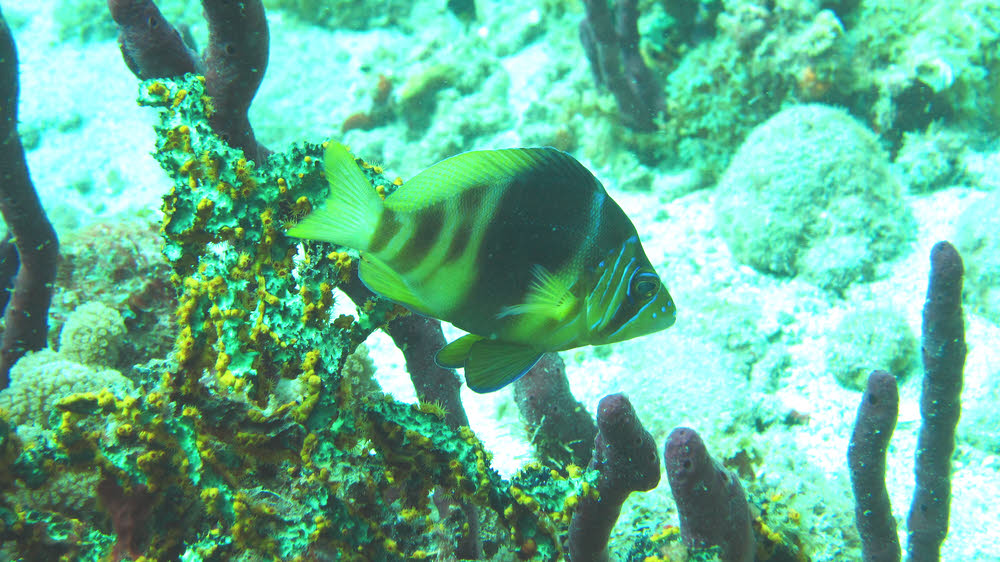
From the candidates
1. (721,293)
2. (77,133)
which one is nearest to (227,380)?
(721,293)

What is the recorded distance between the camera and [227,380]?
1530 mm

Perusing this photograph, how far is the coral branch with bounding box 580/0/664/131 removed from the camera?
20.6ft

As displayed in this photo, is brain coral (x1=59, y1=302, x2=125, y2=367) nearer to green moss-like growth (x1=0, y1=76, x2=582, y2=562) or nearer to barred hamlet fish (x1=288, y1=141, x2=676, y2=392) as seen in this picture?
green moss-like growth (x1=0, y1=76, x2=582, y2=562)

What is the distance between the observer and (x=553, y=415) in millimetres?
3191

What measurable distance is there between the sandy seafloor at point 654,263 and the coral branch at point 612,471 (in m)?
0.97

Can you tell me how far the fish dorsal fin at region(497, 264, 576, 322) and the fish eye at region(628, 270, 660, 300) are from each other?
20 centimetres

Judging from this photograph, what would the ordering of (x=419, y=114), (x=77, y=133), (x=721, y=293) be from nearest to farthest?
(x=721, y=293) → (x=419, y=114) → (x=77, y=133)

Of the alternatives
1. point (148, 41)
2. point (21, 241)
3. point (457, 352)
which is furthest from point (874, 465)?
A: point (21, 241)

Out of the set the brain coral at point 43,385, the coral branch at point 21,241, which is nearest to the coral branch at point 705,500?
the brain coral at point 43,385

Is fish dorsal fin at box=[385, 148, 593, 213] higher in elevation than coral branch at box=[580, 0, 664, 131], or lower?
higher

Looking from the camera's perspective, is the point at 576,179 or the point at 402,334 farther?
the point at 402,334

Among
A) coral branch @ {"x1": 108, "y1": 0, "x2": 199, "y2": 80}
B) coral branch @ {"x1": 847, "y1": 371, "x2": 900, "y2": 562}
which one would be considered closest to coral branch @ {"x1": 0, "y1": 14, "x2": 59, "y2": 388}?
coral branch @ {"x1": 108, "y1": 0, "x2": 199, "y2": 80}

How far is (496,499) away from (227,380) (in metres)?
0.91

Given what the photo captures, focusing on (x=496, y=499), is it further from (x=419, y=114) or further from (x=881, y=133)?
(x=419, y=114)
